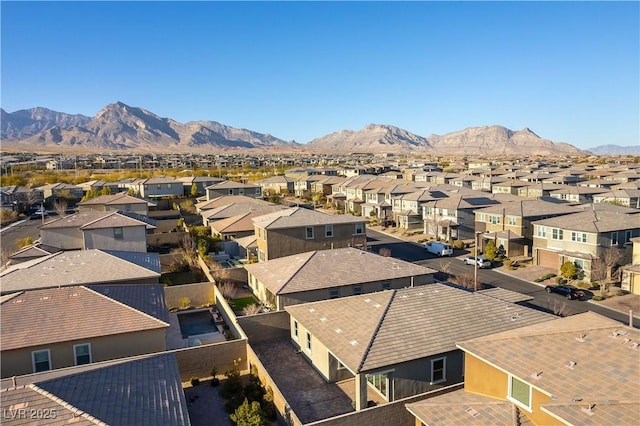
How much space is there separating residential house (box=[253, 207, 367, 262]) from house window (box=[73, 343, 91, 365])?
19112mm

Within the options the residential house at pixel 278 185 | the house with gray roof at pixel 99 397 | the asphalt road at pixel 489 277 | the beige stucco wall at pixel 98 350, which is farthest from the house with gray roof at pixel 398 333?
the residential house at pixel 278 185

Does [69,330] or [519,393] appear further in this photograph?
[69,330]


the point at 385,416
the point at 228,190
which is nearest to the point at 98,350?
the point at 385,416

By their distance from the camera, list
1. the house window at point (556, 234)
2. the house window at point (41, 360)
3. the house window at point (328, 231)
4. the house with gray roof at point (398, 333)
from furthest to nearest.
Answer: the house window at point (556, 234), the house window at point (328, 231), the house window at point (41, 360), the house with gray roof at point (398, 333)

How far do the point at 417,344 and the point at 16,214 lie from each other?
80965 millimetres

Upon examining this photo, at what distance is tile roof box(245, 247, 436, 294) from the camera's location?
29.4 meters

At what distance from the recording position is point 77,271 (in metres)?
30.4

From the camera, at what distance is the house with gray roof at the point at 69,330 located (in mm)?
20766

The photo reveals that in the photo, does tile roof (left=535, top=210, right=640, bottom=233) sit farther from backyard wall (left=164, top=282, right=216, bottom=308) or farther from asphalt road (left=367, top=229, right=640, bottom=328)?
backyard wall (left=164, top=282, right=216, bottom=308)

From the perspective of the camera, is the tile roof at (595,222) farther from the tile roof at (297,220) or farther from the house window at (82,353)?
the house window at (82,353)

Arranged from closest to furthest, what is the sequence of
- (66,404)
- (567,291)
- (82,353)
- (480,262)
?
(66,404), (82,353), (567,291), (480,262)

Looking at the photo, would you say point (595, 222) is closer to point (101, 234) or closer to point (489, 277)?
point (489, 277)

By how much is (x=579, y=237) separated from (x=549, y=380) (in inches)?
1306

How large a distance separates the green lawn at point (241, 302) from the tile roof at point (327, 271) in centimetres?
235
